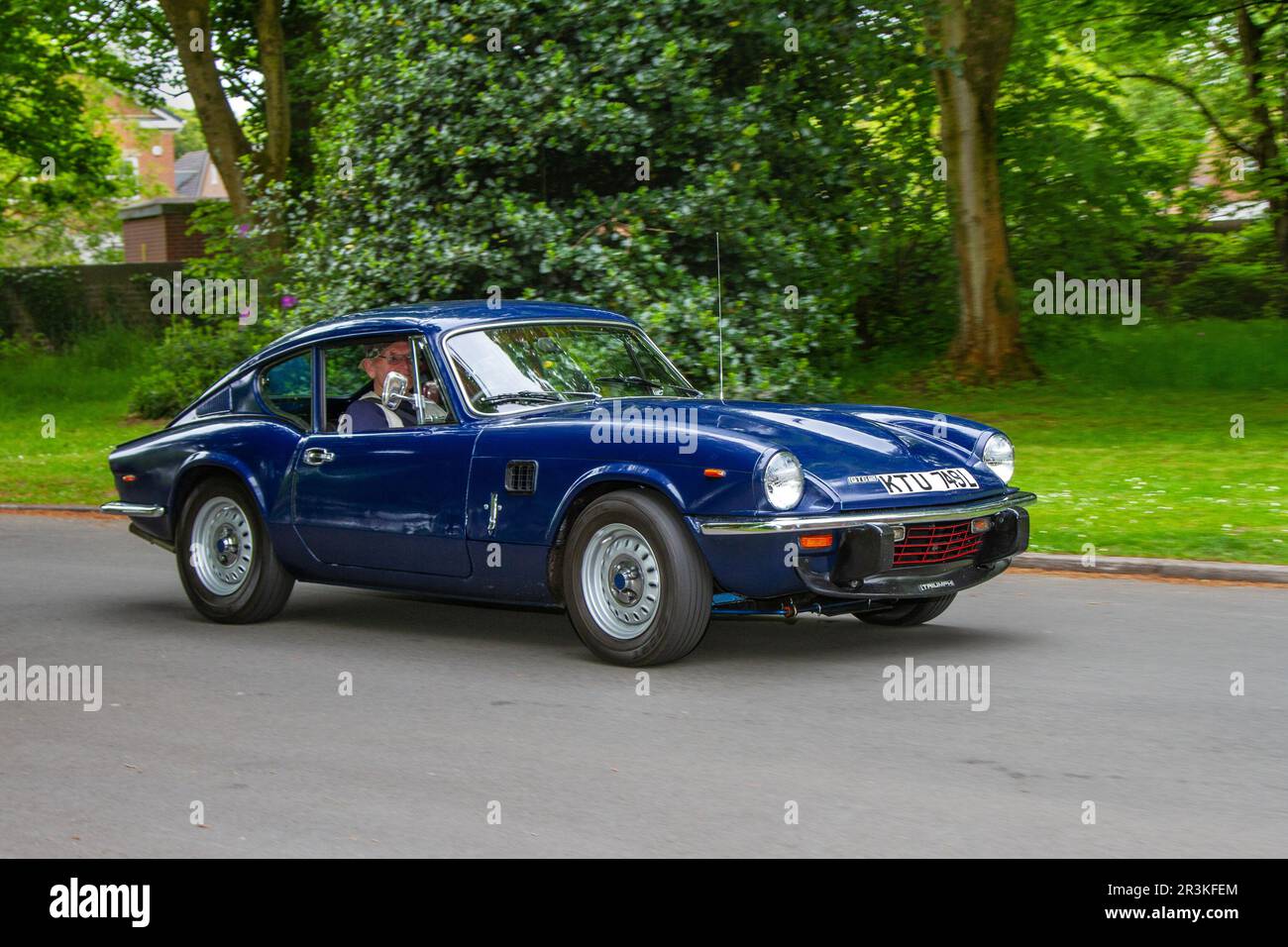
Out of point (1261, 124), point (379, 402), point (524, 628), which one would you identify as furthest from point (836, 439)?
point (1261, 124)

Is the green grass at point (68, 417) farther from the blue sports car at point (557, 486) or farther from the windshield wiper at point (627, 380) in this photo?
the windshield wiper at point (627, 380)

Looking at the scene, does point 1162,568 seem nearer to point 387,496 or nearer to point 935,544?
point 935,544

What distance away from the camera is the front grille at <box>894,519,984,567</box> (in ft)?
23.8

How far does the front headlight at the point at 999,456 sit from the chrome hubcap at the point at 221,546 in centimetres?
391

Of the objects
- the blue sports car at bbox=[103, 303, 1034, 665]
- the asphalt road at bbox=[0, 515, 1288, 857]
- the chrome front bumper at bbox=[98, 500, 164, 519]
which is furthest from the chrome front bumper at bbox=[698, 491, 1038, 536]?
the chrome front bumper at bbox=[98, 500, 164, 519]

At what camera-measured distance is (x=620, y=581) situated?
7.40m

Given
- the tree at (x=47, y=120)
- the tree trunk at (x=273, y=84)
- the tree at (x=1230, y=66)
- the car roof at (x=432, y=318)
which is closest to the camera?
the car roof at (x=432, y=318)

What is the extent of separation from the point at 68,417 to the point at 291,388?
18413 millimetres

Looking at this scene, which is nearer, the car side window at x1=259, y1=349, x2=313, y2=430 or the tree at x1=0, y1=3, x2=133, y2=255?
the car side window at x1=259, y1=349, x2=313, y2=430

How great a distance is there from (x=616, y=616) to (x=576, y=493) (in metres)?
0.58

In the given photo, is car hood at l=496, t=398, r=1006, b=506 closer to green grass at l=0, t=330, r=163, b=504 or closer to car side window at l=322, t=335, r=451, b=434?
car side window at l=322, t=335, r=451, b=434

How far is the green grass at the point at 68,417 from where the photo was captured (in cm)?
1730

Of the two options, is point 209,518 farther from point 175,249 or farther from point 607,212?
point 175,249

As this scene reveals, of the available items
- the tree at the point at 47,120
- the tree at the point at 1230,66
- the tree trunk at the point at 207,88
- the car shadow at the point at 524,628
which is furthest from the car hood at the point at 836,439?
the tree at the point at 47,120
